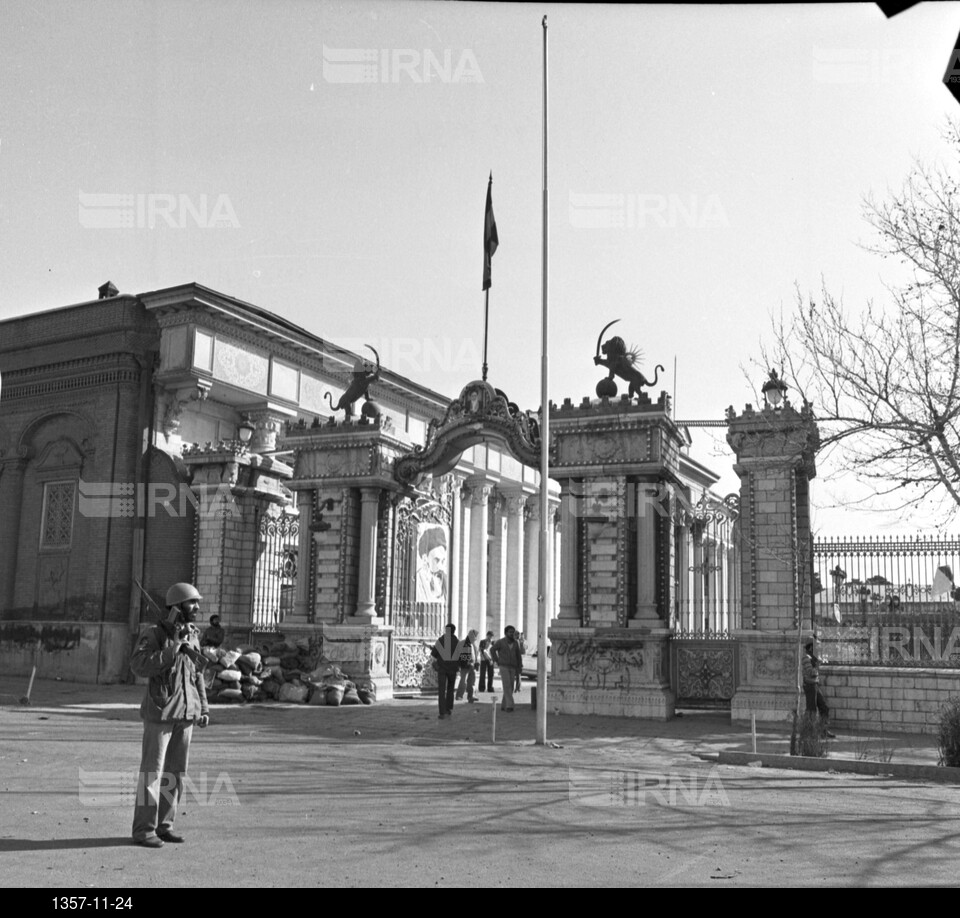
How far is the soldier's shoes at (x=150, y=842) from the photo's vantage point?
757cm

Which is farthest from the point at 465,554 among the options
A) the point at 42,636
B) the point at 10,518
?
the point at 10,518

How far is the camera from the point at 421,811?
9.40m

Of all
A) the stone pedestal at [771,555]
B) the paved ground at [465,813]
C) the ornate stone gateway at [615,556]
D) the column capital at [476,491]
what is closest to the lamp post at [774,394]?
the stone pedestal at [771,555]

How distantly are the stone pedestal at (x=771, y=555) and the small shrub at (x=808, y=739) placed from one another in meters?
4.26

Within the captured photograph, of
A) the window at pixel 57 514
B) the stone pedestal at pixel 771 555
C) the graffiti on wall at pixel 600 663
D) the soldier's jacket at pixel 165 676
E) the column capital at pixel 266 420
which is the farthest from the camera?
the column capital at pixel 266 420

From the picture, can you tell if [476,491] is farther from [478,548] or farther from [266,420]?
[266,420]

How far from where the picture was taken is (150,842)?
7582 millimetres

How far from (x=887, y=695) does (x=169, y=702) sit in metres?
13.9

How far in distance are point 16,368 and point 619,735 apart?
21.7 meters

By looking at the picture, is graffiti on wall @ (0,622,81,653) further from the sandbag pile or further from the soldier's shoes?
the soldier's shoes

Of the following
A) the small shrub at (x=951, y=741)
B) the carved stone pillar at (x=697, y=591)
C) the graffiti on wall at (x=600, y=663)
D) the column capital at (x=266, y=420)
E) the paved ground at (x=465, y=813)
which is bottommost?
the paved ground at (x=465, y=813)

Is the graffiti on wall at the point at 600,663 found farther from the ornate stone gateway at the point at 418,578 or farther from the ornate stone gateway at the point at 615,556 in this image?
the ornate stone gateway at the point at 418,578

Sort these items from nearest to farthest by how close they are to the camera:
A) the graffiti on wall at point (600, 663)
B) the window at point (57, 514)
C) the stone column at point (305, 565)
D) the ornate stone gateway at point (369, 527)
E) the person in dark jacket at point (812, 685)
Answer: the person in dark jacket at point (812, 685) → the graffiti on wall at point (600, 663) → the ornate stone gateway at point (369, 527) → the stone column at point (305, 565) → the window at point (57, 514)

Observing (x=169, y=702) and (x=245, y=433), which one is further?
(x=245, y=433)
